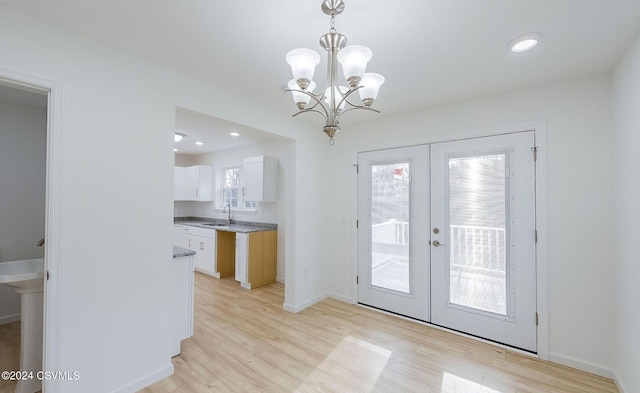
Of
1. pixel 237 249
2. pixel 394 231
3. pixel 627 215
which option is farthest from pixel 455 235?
pixel 237 249

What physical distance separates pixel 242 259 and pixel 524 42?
4279mm

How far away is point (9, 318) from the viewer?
10.1ft

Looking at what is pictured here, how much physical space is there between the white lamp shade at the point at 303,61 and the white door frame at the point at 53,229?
1558 mm

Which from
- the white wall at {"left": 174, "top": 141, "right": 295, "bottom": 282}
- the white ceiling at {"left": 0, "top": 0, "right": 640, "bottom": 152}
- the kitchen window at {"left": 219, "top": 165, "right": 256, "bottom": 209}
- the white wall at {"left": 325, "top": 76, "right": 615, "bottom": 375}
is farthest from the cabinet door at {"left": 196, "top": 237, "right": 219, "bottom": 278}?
the white wall at {"left": 325, "top": 76, "right": 615, "bottom": 375}

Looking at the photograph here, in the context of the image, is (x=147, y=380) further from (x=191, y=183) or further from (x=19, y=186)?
(x=191, y=183)

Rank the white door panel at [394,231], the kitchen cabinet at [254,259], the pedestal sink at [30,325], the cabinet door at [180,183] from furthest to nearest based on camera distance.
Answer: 1. the cabinet door at [180,183]
2. the kitchen cabinet at [254,259]
3. the white door panel at [394,231]
4. the pedestal sink at [30,325]

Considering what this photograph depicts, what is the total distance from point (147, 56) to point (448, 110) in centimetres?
293

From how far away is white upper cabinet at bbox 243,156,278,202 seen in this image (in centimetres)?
464

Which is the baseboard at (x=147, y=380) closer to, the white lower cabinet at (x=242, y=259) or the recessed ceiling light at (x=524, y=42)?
the white lower cabinet at (x=242, y=259)

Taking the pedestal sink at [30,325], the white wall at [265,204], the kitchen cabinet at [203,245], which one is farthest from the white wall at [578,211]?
the kitchen cabinet at [203,245]

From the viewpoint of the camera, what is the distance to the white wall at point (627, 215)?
5.78 feet

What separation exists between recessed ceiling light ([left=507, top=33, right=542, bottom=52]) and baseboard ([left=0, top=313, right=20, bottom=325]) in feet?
18.3

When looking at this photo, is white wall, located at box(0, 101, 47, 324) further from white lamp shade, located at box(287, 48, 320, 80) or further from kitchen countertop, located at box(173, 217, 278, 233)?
white lamp shade, located at box(287, 48, 320, 80)

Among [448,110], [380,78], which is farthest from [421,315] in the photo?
[380,78]
